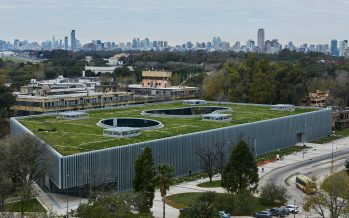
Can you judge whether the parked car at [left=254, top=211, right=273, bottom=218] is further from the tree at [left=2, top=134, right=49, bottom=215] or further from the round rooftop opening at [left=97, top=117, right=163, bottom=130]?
the round rooftop opening at [left=97, top=117, right=163, bottom=130]

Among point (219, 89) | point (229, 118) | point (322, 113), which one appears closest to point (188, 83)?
point (219, 89)

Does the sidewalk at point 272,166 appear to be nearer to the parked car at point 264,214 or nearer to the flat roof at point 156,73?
the parked car at point 264,214

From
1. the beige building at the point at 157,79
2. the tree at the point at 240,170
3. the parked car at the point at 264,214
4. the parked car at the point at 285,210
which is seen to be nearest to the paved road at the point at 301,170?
the parked car at the point at 285,210

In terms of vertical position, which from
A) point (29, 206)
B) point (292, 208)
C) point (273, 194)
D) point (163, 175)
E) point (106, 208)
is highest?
point (163, 175)

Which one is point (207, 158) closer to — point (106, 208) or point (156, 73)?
point (106, 208)

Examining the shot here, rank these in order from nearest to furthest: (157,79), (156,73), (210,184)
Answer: (210,184) < (157,79) < (156,73)

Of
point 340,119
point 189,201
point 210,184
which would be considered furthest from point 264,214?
point 340,119
